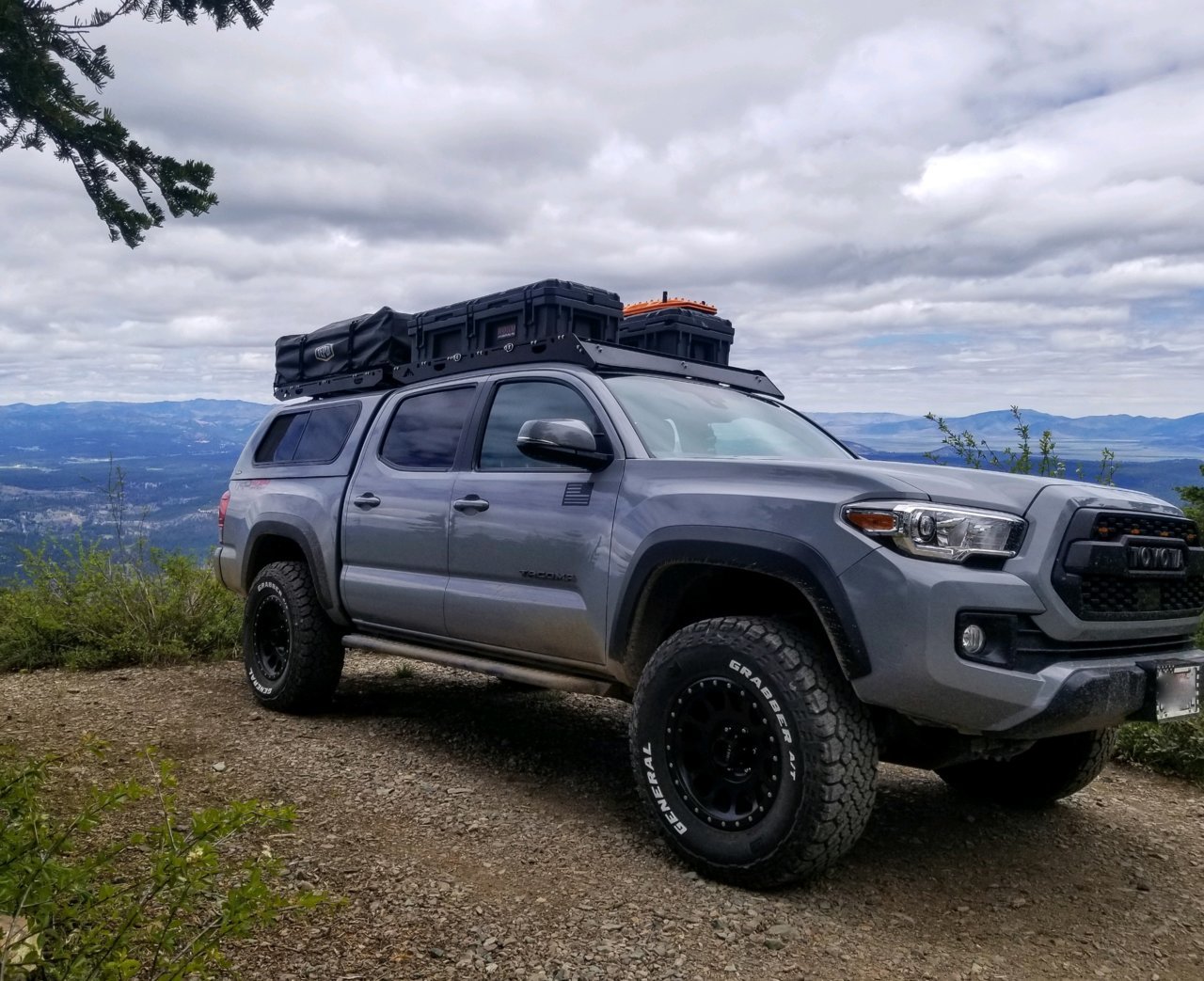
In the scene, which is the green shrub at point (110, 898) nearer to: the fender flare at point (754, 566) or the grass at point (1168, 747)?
the fender flare at point (754, 566)

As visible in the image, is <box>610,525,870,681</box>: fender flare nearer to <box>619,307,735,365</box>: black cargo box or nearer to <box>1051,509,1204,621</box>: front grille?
<box>1051,509,1204,621</box>: front grille

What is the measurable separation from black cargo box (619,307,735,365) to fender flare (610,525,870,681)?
2.11 meters

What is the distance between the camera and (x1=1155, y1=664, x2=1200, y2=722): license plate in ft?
10.0

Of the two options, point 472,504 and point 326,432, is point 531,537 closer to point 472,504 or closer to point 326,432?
point 472,504

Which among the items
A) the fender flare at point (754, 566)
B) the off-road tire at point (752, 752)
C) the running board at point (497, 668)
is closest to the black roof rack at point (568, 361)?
the fender flare at point (754, 566)

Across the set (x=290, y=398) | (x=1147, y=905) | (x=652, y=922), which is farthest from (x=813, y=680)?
(x=290, y=398)

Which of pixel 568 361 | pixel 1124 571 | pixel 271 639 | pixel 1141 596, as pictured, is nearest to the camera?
pixel 1124 571

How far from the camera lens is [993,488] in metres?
3.08

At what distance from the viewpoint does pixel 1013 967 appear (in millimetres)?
2797

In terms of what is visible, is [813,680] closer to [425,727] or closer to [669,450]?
[669,450]

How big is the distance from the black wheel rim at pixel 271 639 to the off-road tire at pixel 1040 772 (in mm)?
3714

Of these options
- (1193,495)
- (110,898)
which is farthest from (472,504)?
(1193,495)

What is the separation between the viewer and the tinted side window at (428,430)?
477cm

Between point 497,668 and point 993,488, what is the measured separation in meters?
2.23
